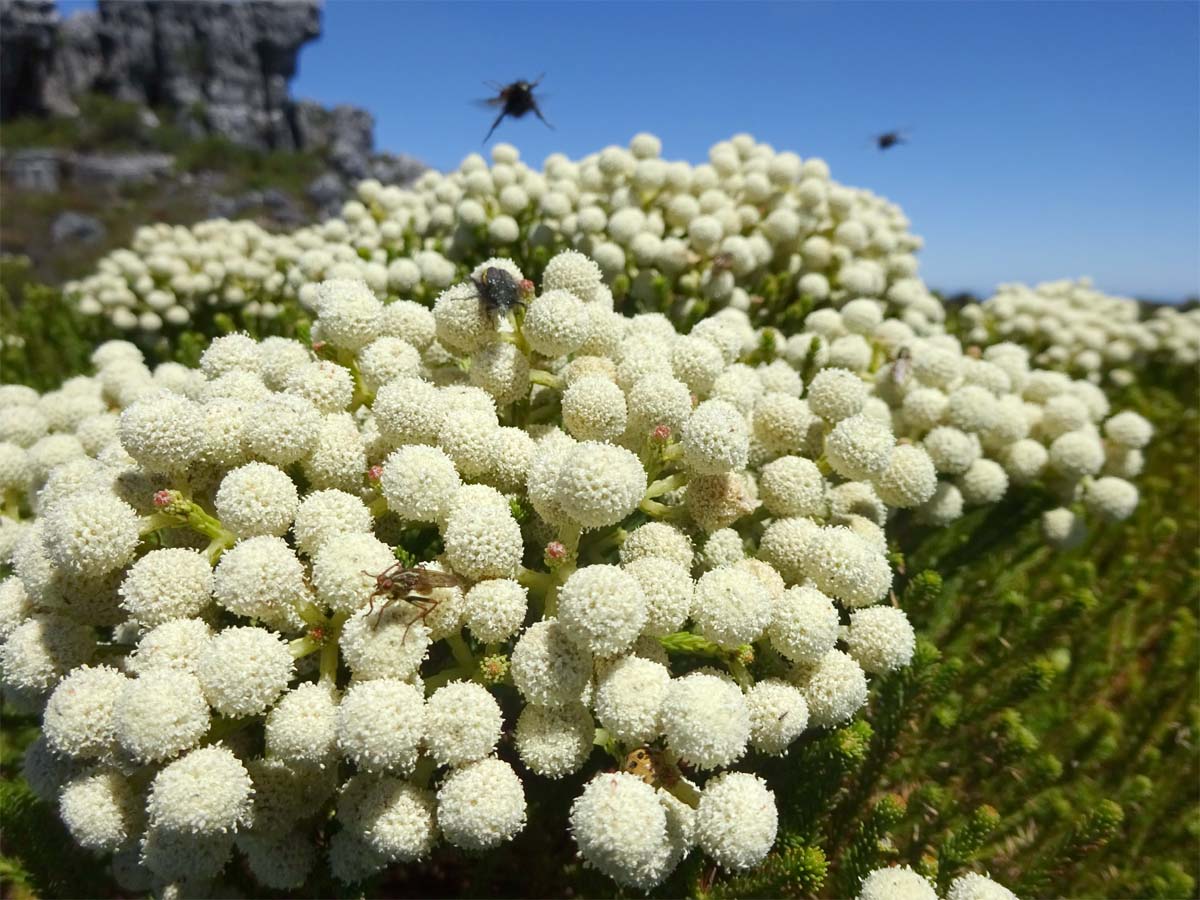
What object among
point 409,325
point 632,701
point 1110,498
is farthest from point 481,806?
point 1110,498

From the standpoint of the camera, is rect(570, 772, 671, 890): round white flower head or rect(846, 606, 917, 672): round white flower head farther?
rect(846, 606, 917, 672): round white flower head

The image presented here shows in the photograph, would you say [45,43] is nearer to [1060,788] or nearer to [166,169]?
[166,169]

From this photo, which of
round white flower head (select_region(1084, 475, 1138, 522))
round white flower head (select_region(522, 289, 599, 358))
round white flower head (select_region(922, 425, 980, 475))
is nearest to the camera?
round white flower head (select_region(522, 289, 599, 358))

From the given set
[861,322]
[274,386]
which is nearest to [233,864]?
[274,386]

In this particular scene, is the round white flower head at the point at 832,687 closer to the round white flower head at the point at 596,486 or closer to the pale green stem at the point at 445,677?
the round white flower head at the point at 596,486

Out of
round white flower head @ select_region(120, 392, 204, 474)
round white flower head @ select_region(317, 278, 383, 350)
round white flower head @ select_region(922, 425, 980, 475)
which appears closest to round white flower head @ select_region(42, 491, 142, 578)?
round white flower head @ select_region(120, 392, 204, 474)

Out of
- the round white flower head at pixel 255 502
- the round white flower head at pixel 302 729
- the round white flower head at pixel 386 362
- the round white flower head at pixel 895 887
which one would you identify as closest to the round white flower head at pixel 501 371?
the round white flower head at pixel 386 362

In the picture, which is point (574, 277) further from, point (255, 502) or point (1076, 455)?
point (1076, 455)

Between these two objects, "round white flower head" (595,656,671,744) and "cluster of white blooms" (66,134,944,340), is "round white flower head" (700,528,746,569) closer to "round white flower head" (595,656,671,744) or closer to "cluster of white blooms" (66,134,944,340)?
"round white flower head" (595,656,671,744)
